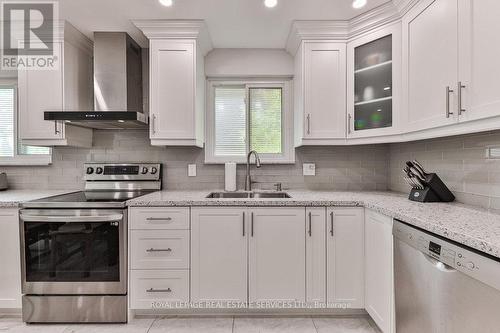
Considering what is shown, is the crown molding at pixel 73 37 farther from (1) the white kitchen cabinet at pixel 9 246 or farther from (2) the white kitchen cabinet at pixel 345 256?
(2) the white kitchen cabinet at pixel 345 256

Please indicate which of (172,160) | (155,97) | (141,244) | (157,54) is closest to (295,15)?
(157,54)

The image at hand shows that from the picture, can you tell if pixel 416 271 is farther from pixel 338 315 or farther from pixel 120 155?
pixel 120 155

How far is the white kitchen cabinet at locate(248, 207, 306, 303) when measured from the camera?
6.50ft

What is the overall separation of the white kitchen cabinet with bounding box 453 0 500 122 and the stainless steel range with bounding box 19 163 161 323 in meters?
2.22

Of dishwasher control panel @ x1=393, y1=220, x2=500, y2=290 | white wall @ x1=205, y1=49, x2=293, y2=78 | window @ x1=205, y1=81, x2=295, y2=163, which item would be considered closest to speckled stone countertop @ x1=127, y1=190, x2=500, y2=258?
dishwasher control panel @ x1=393, y1=220, x2=500, y2=290

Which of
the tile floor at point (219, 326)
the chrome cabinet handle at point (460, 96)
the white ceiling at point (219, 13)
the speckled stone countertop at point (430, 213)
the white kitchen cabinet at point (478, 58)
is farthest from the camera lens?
the white ceiling at point (219, 13)

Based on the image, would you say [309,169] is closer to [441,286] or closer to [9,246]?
[441,286]

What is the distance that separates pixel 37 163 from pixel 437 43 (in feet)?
11.4

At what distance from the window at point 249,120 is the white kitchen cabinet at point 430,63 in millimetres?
1136

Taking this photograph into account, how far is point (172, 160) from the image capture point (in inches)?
105

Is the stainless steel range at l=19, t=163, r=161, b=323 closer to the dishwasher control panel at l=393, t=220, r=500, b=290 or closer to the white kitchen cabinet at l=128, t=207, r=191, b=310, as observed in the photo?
the white kitchen cabinet at l=128, t=207, r=191, b=310

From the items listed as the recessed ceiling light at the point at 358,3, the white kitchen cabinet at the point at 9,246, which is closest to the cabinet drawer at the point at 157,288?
the white kitchen cabinet at the point at 9,246

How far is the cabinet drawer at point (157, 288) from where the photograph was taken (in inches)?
77.6

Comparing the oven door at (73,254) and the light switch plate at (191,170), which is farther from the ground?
the light switch plate at (191,170)
